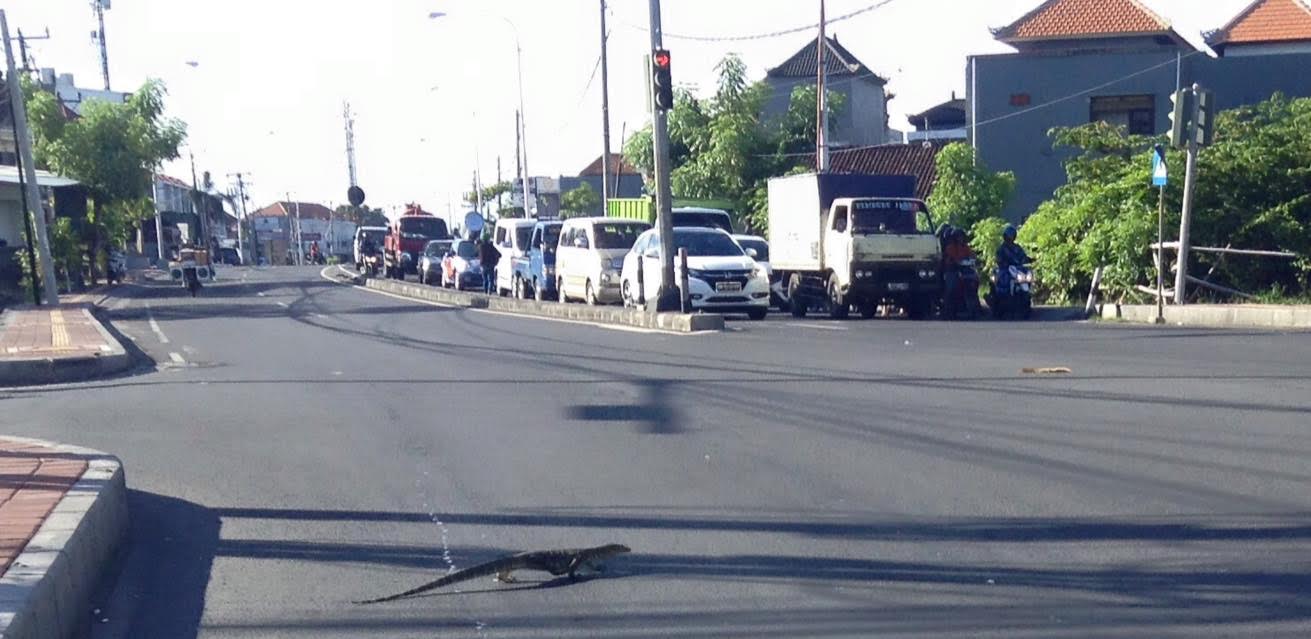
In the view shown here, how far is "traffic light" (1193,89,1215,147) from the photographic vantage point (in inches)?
823

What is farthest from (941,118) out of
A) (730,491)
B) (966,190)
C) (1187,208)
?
(730,491)

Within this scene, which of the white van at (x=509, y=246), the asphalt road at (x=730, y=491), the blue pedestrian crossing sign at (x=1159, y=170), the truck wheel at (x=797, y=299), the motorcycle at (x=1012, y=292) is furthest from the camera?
the white van at (x=509, y=246)

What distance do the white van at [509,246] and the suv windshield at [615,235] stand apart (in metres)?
5.50

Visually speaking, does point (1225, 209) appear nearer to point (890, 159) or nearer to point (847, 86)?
point (890, 159)

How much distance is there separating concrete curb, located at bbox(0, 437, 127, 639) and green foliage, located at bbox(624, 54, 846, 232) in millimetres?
41936

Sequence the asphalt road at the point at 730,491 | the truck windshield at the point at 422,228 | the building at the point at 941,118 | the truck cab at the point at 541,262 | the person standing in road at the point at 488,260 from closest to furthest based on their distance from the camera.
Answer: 1. the asphalt road at the point at 730,491
2. the truck cab at the point at 541,262
3. the person standing in road at the point at 488,260
4. the truck windshield at the point at 422,228
5. the building at the point at 941,118

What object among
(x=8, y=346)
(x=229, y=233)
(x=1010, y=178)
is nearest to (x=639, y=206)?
(x=1010, y=178)

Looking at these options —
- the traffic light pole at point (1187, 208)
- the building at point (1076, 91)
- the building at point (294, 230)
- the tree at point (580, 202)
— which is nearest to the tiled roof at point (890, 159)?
the building at point (1076, 91)

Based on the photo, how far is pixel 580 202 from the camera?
244 feet

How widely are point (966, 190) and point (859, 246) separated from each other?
14523 mm

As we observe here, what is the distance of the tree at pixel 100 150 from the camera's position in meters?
47.2

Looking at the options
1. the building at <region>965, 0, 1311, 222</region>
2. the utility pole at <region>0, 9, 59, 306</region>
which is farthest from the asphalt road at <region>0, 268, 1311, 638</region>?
the building at <region>965, 0, 1311, 222</region>

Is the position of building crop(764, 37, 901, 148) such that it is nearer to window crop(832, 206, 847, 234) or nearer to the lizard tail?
window crop(832, 206, 847, 234)

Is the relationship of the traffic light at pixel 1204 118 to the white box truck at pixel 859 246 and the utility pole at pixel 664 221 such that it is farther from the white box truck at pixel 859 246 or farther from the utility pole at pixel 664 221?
the utility pole at pixel 664 221
